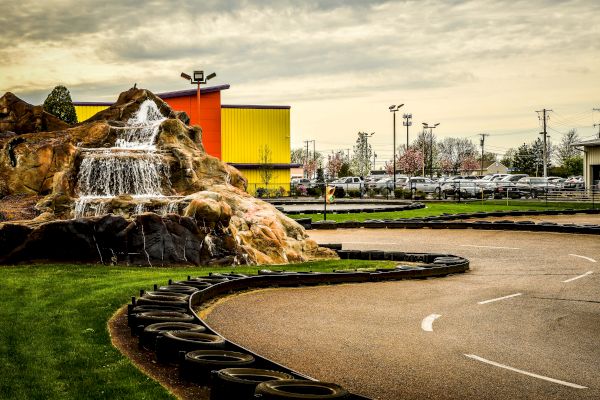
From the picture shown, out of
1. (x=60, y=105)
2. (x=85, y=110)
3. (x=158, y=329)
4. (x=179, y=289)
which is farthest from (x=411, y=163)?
(x=158, y=329)

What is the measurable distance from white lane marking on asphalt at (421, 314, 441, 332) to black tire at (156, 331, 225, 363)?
385 centimetres

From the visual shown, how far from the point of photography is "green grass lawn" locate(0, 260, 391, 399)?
7.05 metres

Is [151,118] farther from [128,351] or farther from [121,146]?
[128,351]

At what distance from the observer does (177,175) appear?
22547mm

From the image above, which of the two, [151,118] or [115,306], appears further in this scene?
[151,118]

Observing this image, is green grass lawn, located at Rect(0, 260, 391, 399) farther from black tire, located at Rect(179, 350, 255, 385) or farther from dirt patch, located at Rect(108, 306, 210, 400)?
black tire, located at Rect(179, 350, 255, 385)

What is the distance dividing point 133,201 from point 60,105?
14234 mm

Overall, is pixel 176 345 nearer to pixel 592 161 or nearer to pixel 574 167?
pixel 592 161

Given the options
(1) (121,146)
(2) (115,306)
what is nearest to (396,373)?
(2) (115,306)

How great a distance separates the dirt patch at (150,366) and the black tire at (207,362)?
0.09m

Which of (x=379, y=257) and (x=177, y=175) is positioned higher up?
(x=177, y=175)

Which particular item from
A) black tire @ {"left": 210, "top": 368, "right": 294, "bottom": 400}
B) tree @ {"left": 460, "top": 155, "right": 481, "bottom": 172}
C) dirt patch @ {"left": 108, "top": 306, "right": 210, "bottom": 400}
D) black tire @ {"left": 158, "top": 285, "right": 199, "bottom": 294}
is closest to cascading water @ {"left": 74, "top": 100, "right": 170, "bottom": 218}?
black tire @ {"left": 158, "top": 285, "right": 199, "bottom": 294}

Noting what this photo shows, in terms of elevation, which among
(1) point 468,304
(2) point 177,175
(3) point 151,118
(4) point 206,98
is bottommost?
(1) point 468,304

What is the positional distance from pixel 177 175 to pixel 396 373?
50.1 ft
